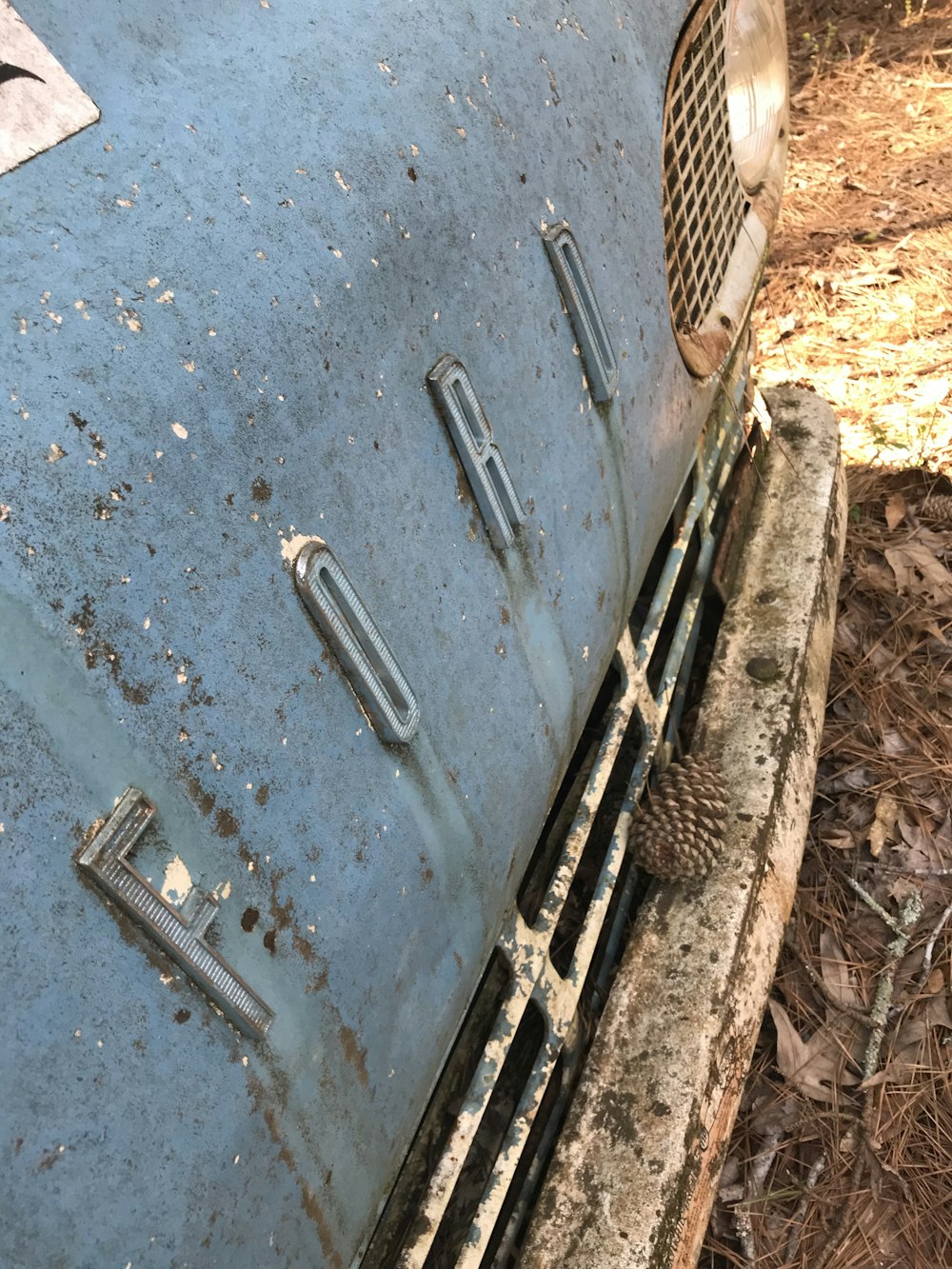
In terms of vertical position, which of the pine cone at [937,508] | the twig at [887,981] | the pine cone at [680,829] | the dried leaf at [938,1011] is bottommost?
the dried leaf at [938,1011]

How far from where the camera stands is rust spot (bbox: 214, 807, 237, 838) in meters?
0.77

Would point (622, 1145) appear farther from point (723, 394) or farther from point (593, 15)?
point (593, 15)

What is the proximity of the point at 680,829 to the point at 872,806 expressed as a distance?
0.89 meters

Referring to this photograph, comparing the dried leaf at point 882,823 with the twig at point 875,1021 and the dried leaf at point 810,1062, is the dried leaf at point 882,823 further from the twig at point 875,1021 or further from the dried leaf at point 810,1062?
the dried leaf at point 810,1062

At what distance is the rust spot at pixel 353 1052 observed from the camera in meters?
0.87

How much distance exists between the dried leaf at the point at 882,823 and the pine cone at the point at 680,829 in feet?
2.23

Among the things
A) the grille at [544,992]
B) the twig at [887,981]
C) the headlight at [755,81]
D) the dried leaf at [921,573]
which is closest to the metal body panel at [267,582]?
the grille at [544,992]

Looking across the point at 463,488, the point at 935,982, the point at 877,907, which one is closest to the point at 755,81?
the point at 463,488

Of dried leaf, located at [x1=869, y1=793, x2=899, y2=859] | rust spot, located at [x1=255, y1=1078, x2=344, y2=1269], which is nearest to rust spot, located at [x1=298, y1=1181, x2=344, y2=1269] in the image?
rust spot, located at [x1=255, y1=1078, x2=344, y2=1269]

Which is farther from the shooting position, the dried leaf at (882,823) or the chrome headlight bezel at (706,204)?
the dried leaf at (882,823)

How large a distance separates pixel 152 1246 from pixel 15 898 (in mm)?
273

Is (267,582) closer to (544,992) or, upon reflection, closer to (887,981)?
(544,992)

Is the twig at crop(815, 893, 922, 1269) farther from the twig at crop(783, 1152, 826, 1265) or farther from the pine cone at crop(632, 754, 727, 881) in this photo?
the pine cone at crop(632, 754, 727, 881)

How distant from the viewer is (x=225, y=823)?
Result: 776 mm
